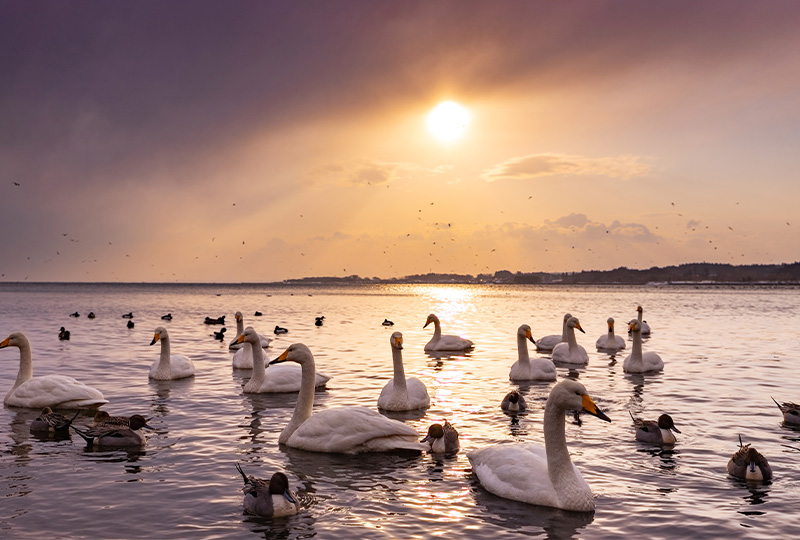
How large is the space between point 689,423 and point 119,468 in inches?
397

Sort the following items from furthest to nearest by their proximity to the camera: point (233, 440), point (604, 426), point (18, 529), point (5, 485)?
point (604, 426), point (233, 440), point (5, 485), point (18, 529)

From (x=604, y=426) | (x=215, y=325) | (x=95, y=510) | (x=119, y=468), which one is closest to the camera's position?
(x=95, y=510)

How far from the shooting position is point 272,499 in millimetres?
8031

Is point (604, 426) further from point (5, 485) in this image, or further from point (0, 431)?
point (0, 431)

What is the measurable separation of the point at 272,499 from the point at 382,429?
9.39 feet

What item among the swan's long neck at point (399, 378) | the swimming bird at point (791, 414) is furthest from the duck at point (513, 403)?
the swimming bird at point (791, 414)

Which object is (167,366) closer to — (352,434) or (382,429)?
(352,434)

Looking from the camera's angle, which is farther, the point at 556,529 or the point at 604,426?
the point at 604,426

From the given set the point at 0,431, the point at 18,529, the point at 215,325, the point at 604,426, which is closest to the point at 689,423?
the point at 604,426

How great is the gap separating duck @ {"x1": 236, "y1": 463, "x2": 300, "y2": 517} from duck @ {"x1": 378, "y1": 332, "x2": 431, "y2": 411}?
20.0ft

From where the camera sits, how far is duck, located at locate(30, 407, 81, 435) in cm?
1195

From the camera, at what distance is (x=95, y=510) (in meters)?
8.33

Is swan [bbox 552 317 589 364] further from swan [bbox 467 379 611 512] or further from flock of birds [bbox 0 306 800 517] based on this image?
swan [bbox 467 379 611 512]

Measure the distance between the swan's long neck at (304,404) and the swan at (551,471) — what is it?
374cm
